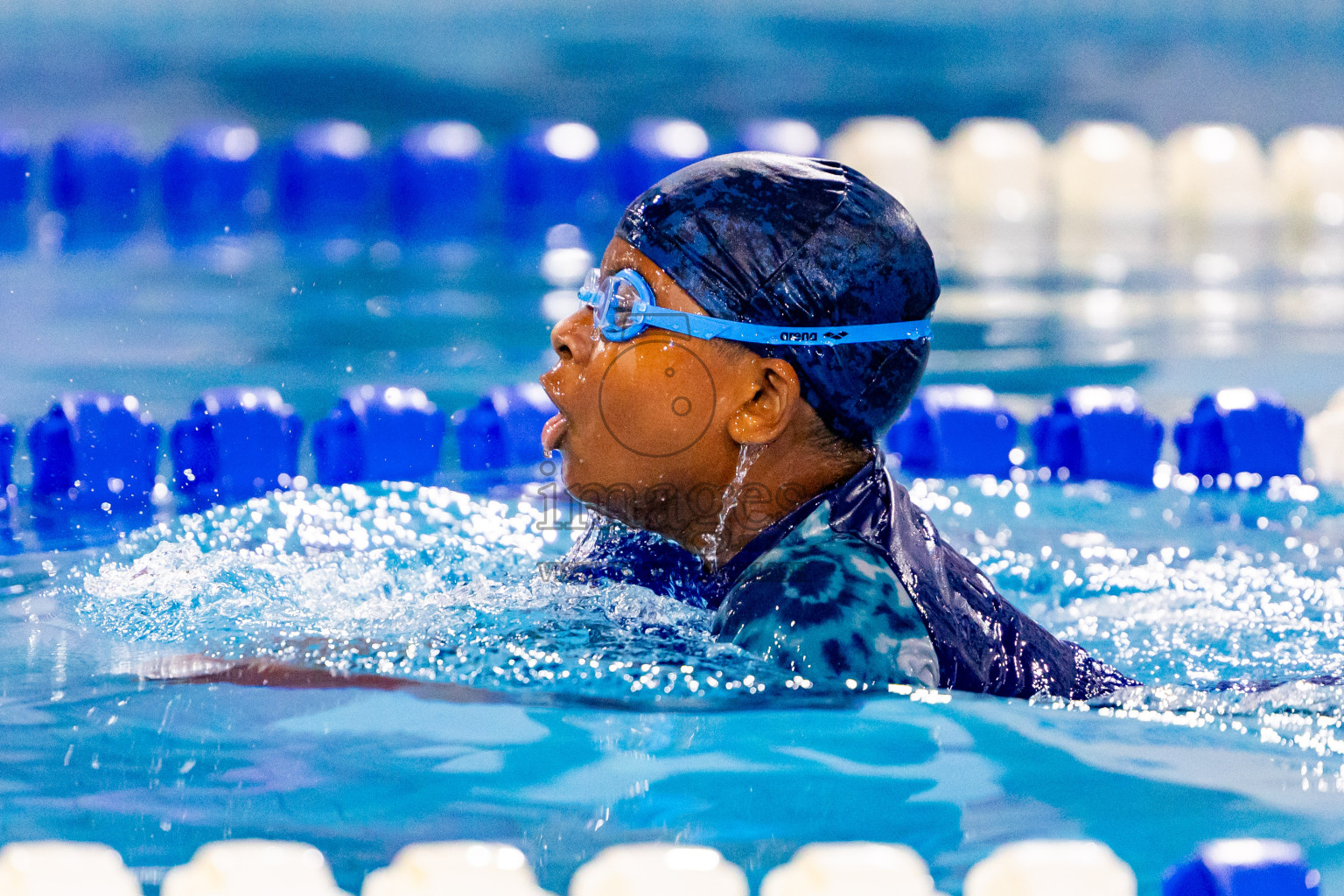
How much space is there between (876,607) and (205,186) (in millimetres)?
8532

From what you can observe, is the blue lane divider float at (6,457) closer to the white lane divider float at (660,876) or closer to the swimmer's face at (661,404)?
the swimmer's face at (661,404)

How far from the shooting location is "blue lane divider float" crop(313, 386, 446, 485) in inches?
195

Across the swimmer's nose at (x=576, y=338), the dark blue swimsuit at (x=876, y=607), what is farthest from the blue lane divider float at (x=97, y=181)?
the dark blue swimsuit at (x=876, y=607)

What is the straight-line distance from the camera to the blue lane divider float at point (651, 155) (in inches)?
377

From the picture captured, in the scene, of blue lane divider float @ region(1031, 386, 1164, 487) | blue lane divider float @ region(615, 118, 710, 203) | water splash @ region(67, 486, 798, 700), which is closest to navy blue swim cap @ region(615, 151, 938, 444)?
water splash @ region(67, 486, 798, 700)

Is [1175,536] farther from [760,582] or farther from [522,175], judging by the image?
[522,175]

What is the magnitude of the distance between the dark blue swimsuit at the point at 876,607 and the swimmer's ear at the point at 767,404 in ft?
0.44

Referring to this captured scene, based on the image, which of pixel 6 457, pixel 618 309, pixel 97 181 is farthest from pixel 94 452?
pixel 97 181

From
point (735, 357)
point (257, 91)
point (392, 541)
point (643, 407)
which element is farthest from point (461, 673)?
point (257, 91)

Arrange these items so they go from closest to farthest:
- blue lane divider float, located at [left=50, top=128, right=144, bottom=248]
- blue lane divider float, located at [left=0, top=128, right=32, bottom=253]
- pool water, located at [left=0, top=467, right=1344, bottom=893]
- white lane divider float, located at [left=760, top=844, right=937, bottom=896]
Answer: white lane divider float, located at [left=760, top=844, right=937, bottom=896]
pool water, located at [left=0, top=467, right=1344, bottom=893]
blue lane divider float, located at [left=0, top=128, right=32, bottom=253]
blue lane divider float, located at [left=50, top=128, right=144, bottom=248]

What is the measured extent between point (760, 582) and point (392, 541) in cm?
160

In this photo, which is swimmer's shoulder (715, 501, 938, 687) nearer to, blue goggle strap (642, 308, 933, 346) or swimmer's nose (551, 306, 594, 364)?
blue goggle strap (642, 308, 933, 346)

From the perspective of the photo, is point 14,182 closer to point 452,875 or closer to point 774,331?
point 774,331

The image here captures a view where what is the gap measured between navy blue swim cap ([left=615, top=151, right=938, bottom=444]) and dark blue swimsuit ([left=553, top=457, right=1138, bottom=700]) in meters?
0.16
